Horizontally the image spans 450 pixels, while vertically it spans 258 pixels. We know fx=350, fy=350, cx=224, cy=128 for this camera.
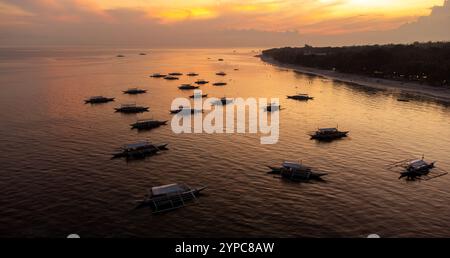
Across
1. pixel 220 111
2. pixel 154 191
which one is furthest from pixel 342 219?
pixel 220 111

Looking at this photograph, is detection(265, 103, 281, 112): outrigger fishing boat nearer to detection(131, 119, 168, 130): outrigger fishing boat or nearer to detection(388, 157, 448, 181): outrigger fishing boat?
detection(131, 119, 168, 130): outrigger fishing boat

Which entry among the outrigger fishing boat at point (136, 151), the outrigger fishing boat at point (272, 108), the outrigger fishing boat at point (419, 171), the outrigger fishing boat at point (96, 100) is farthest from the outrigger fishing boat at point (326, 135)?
the outrigger fishing boat at point (96, 100)

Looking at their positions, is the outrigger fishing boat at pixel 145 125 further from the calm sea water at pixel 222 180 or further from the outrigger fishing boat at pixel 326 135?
the outrigger fishing boat at pixel 326 135

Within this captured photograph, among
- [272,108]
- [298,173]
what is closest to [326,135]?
[298,173]

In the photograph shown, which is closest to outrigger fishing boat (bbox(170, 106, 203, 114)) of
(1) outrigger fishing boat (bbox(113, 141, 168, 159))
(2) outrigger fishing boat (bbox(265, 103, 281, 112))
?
(2) outrigger fishing boat (bbox(265, 103, 281, 112))

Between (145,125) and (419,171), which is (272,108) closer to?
(145,125)

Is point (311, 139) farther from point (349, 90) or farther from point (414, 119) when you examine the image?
point (349, 90)

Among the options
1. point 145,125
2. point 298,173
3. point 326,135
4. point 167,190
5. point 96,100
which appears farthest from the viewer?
point 96,100

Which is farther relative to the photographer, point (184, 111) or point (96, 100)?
point (96, 100)
